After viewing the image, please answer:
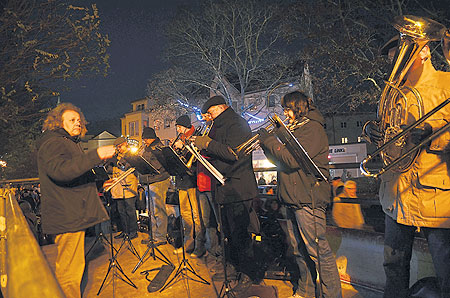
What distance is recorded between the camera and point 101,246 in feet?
22.3

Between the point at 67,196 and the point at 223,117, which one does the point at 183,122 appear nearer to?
the point at 223,117

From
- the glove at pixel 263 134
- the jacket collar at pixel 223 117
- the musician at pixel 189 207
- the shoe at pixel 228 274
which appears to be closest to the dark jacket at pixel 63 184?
the glove at pixel 263 134

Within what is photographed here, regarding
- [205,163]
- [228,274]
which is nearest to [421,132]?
[205,163]

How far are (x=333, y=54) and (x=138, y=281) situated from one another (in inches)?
476

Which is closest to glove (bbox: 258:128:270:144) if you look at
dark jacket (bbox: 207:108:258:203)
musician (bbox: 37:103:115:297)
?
dark jacket (bbox: 207:108:258:203)

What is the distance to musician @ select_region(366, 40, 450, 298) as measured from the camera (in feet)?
7.39

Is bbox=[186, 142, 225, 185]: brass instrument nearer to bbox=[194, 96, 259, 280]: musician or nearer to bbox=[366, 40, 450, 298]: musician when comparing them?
bbox=[194, 96, 259, 280]: musician

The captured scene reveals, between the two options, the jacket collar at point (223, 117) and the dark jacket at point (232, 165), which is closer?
the dark jacket at point (232, 165)

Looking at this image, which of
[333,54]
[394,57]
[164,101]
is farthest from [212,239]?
[164,101]

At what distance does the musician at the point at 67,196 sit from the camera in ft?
9.37

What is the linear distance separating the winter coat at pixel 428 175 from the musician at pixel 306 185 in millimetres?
762

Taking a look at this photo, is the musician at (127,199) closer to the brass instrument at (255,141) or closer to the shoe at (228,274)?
the shoe at (228,274)

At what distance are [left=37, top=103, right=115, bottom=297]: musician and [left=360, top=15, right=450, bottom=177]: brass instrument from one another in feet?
8.41

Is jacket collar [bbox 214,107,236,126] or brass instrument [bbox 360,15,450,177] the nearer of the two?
brass instrument [bbox 360,15,450,177]
